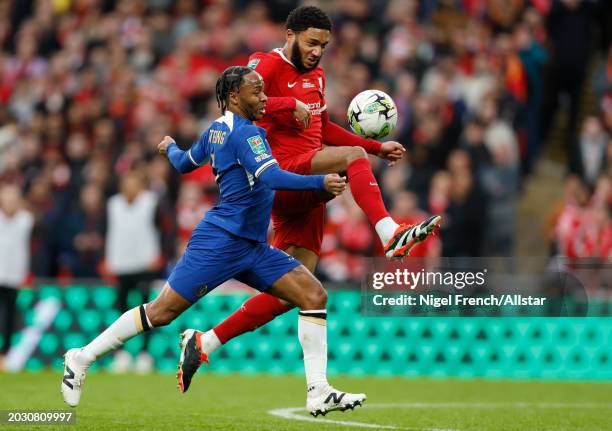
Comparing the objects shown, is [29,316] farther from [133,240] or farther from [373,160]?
[373,160]

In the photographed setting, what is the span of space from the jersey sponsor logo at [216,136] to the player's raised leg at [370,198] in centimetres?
82

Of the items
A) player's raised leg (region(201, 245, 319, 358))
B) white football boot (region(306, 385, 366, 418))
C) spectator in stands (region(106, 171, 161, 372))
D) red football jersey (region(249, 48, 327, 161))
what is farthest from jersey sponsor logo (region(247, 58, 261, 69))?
spectator in stands (region(106, 171, 161, 372))

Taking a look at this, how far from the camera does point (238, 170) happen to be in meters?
8.40

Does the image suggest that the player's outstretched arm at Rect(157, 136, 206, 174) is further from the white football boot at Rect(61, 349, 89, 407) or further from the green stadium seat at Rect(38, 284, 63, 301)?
the green stadium seat at Rect(38, 284, 63, 301)

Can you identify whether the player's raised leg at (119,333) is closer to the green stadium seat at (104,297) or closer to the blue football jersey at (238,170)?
the blue football jersey at (238,170)

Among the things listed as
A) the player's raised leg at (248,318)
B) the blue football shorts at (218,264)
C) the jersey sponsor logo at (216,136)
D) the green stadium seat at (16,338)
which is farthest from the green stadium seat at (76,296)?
the jersey sponsor logo at (216,136)

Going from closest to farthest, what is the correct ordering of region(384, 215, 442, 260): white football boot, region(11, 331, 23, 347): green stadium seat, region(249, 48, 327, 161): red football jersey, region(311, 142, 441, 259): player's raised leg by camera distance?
region(384, 215, 442, 260): white football boot, region(311, 142, 441, 259): player's raised leg, region(249, 48, 327, 161): red football jersey, region(11, 331, 23, 347): green stadium seat

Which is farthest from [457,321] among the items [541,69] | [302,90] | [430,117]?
[302,90]

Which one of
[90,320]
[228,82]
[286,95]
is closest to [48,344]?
[90,320]

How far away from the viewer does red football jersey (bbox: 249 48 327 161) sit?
9.12 meters

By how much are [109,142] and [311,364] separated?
31.3 feet

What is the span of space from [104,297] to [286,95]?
6948 millimetres

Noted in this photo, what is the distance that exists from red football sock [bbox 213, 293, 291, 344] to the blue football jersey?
0.88m

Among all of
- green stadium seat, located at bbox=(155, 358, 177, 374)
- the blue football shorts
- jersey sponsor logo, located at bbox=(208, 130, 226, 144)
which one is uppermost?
jersey sponsor logo, located at bbox=(208, 130, 226, 144)
